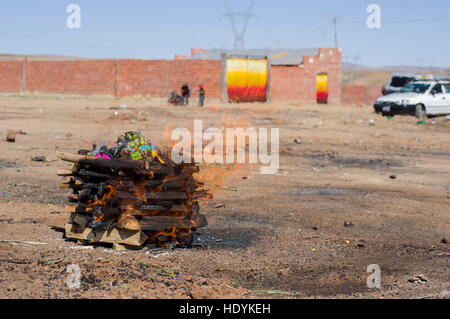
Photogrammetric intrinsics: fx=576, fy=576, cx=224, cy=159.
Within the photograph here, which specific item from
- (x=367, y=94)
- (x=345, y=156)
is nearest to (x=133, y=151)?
(x=345, y=156)

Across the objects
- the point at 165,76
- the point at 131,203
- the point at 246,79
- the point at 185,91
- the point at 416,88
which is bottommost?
the point at 131,203

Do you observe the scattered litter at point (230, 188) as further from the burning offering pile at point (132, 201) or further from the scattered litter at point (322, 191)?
the burning offering pile at point (132, 201)

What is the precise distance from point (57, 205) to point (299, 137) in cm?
988

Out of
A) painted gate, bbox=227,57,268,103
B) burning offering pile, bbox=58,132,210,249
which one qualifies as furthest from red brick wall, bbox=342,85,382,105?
burning offering pile, bbox=58,132,210,249

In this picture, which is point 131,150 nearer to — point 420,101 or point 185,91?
point 420,101

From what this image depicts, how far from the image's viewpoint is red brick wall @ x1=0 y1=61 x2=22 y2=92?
3956 centimetres

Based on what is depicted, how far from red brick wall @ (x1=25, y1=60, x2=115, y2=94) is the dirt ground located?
23.0 m

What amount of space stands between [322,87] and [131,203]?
3945 centimetres

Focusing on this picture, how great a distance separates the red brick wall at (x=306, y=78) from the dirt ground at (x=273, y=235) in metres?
25.3

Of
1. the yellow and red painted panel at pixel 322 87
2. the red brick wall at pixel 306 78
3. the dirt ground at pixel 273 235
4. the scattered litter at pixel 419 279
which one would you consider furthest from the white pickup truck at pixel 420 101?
the scattered litter at pixel 419 279

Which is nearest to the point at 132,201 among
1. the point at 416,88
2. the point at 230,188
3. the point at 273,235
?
the point at 273,235

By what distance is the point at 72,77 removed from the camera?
37.9 metres

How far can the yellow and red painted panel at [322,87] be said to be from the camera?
142 ft
